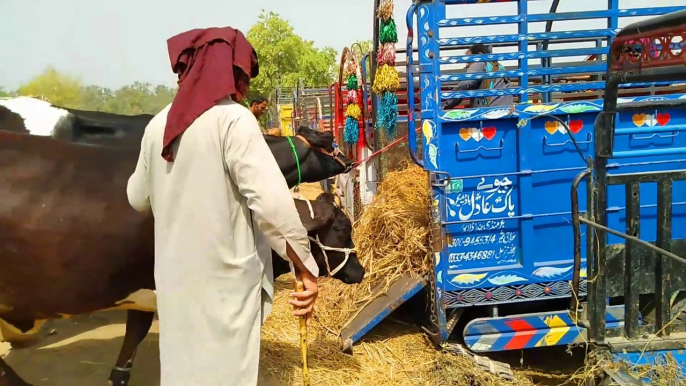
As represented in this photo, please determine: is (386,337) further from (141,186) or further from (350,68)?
(350,68)

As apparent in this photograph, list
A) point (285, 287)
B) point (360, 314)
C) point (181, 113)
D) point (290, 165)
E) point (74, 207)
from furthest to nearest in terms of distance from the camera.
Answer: point (285, 287) → point (290, 165) → point (360, 314) → point (74, 207) → point (181, 113)

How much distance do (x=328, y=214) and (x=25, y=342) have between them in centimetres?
289

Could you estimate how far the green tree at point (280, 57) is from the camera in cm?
2912

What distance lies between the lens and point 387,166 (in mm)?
5094

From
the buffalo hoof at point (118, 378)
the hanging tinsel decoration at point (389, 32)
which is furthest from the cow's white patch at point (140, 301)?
the hanging tinsel decoration at point (389, 32)

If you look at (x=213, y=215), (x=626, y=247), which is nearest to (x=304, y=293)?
(x=213, y=215)

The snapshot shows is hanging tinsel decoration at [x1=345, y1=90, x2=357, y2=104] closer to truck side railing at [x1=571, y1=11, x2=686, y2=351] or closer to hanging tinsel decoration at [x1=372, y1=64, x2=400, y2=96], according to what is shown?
hanging tinsel decoration at [x1=372, y1=64, x2=400, y2=96]

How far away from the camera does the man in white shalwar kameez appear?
225 centimetres

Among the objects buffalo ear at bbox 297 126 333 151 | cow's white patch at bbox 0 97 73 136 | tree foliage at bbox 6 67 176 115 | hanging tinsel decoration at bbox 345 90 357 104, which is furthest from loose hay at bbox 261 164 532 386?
tree foliage at bbox 6 67 176 115

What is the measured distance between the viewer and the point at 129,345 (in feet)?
13.3

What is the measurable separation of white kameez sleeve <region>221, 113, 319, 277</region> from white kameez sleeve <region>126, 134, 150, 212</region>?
44 centimetres

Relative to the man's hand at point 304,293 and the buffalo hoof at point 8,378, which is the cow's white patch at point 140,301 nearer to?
the buffalo hoof at point 8,378

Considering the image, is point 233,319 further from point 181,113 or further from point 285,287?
point 285,287

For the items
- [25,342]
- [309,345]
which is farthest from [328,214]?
[25,342]
